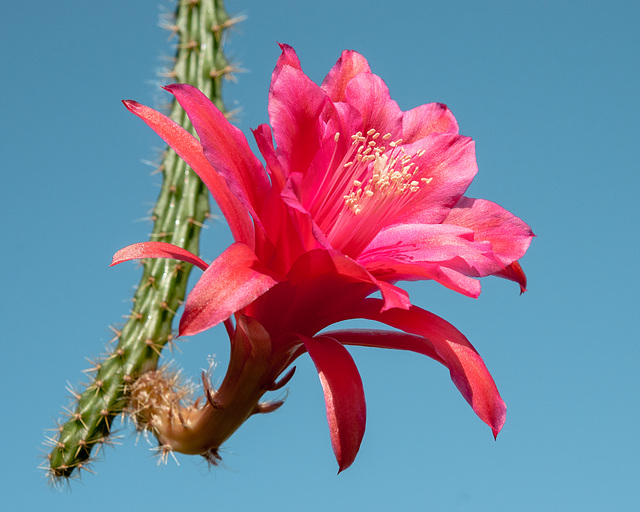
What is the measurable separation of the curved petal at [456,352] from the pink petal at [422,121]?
352mm

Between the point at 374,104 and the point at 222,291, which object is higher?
the point at 374,104

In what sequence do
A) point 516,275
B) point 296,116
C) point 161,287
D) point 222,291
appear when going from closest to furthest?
point 222,291 → point 296,116 → point 516,275 → point 161,287

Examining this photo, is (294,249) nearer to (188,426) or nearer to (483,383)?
(483,383)

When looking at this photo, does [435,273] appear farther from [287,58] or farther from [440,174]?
[287,58]

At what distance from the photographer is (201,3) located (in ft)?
8.77

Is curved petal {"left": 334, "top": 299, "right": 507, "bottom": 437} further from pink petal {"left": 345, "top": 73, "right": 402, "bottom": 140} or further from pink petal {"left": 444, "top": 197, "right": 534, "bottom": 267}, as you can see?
pink petal {"left": 345, "top": 73, "right": 402, "bottom": 140}

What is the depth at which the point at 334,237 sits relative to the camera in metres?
1.16

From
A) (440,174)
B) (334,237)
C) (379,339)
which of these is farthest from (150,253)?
(440,174)

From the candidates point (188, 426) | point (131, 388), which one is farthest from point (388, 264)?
point (131, 388)

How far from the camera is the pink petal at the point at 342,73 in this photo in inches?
50.0

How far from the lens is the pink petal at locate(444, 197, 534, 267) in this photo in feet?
3.81

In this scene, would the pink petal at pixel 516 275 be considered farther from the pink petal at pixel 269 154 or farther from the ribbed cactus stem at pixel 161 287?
the ribbed cactus stem at pixel 161 287

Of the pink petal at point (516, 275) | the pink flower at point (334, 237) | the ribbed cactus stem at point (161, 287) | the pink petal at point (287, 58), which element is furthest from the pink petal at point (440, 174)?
the ribbed cactus stem at point (161, 287)

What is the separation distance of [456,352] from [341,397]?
0.20 m
